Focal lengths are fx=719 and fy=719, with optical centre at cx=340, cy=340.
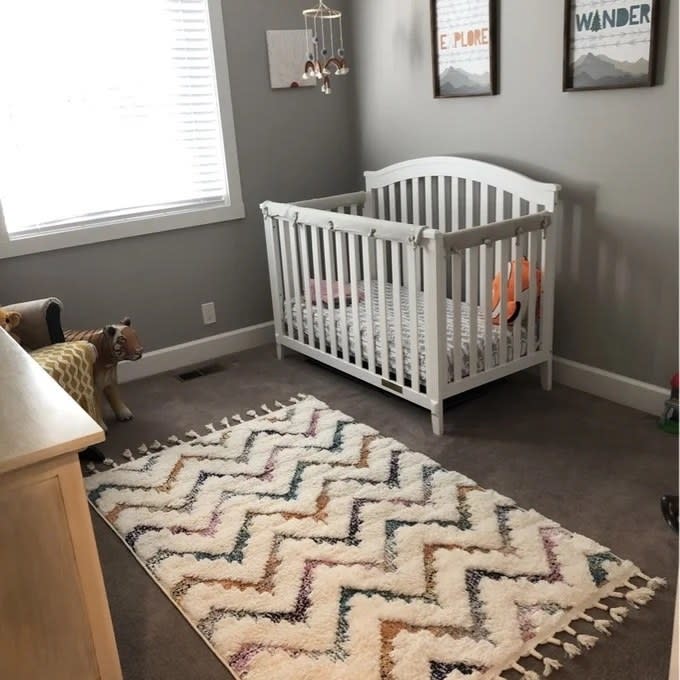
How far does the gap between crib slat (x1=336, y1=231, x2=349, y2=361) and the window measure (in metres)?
0.93

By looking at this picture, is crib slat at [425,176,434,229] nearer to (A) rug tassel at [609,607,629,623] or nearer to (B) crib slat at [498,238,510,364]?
(B) crib slat at [498,238,510,364]

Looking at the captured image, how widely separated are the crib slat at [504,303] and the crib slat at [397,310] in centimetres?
41

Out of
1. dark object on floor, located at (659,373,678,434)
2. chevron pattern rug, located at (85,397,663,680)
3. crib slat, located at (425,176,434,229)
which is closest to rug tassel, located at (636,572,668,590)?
chevron pattern rug, located at (85,397,663,680)

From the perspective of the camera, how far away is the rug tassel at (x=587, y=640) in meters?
1.76

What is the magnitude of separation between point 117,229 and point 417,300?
5.26 feet

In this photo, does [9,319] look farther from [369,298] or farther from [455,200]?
[455,200]

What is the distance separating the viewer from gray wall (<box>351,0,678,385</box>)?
8.84 feet

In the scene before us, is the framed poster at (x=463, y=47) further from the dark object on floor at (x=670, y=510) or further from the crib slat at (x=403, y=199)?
the dark object on floor at (x=670, y=510)

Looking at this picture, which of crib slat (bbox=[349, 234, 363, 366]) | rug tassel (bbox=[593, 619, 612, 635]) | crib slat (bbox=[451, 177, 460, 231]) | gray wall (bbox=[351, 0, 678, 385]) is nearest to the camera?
rug tassel (bbox=[593, 619, 612, 635])

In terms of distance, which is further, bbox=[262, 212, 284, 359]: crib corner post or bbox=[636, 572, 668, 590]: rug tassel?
bbox=[262, 212, 284, 359]: crib corner post

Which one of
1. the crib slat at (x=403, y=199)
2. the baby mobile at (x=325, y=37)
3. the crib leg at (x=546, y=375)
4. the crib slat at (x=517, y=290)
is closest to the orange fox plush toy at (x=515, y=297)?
the crib slat at (x=517, y=290)

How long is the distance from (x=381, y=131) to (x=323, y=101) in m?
0.38

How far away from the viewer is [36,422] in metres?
1.46

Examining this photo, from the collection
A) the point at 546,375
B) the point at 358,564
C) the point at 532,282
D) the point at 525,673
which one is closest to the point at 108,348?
the point at 358,564
